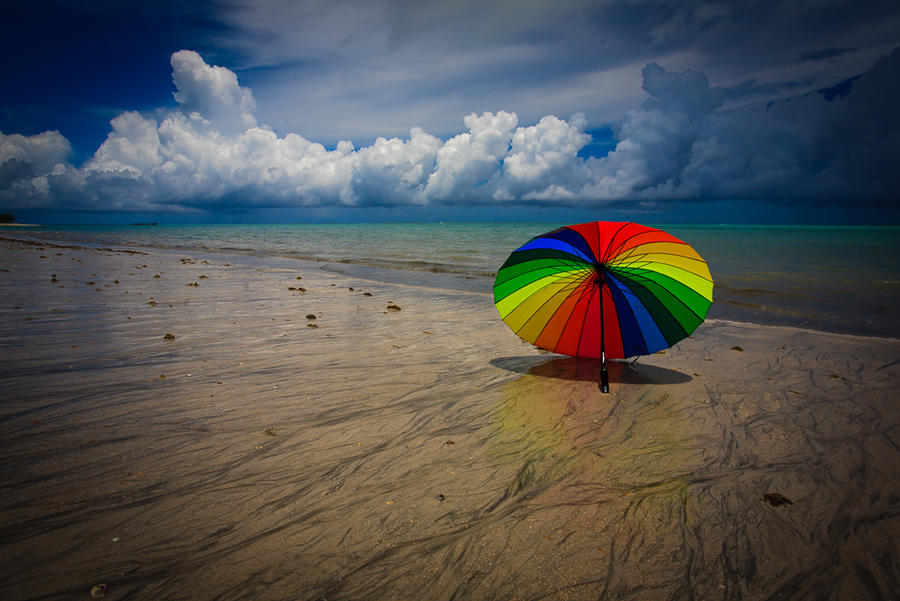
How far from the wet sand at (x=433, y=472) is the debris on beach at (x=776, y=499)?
3 cm

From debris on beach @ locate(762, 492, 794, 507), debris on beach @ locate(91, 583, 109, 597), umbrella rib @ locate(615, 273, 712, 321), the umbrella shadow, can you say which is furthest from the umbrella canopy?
debris on beach @ locate(91, 583, 109, 597)

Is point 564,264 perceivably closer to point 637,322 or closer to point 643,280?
point 643,280

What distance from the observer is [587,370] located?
7238mm

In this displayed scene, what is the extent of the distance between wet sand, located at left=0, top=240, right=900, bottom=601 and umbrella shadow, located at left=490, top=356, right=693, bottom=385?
0.18ft

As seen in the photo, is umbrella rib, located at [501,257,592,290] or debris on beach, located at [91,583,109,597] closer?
debris on beach, located at [91,583,109,597]

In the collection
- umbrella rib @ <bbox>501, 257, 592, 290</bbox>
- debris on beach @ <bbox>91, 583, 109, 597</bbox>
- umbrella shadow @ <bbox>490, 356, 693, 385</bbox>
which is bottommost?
debris on beach @ <bbox>91, 583, 109, 597</bbox>

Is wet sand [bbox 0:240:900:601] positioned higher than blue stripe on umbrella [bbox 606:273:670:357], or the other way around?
blue stripe on umbrella [bbox 606:273:670:357]

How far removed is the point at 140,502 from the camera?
3602 mm

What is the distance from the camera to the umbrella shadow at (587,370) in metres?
6.91

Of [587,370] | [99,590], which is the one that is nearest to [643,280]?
[587,370]

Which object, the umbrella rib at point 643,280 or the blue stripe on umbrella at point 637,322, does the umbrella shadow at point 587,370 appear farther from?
the umbrella rib at point 643,280

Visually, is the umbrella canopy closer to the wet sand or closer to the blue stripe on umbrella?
the blue stripe on umbrella

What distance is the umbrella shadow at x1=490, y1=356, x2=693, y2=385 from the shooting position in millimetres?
6914

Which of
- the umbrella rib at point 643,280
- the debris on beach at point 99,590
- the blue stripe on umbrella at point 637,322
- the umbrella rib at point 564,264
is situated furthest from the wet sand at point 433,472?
the umbrella rib at point 564,264
